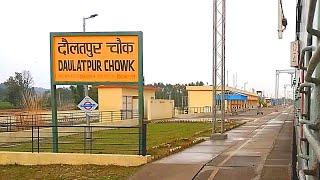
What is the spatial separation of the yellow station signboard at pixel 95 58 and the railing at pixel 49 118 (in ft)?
23.7

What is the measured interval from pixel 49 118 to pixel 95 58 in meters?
17.3

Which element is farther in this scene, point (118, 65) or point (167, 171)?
point (118, 65)

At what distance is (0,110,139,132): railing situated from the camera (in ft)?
86.6

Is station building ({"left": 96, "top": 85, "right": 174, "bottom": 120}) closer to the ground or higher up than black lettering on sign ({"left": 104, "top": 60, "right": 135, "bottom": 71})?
closer to the ground

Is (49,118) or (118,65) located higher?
(118,65)

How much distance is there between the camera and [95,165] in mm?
13719

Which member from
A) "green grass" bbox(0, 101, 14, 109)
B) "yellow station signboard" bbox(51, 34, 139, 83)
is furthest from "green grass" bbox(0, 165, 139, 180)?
"green grass" bbox(0, 101, 14, 109)

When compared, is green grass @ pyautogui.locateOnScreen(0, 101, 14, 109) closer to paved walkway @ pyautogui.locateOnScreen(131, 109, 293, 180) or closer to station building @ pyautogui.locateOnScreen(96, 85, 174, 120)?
station building @ pyautogui.locateOnScreen(96, 85, 174, 120)

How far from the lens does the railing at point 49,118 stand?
26381 millimetres

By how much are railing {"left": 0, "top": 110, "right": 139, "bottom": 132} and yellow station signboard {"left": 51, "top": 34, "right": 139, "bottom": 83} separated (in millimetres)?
7235

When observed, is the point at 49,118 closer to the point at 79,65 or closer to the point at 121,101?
the point at 121,101

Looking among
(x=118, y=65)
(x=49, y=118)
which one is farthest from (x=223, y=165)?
(x=49, y=118)

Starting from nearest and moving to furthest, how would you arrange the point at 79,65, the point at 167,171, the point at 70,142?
the point at 167,171 < the point at 79,65 < the point at 70,142

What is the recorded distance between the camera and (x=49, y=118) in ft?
104
